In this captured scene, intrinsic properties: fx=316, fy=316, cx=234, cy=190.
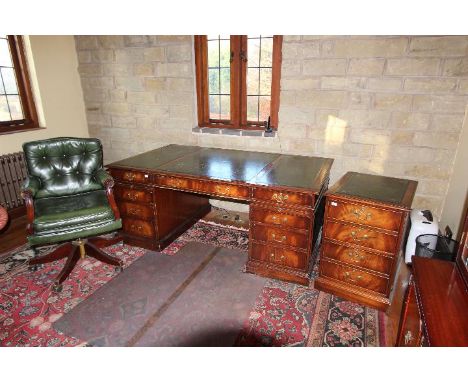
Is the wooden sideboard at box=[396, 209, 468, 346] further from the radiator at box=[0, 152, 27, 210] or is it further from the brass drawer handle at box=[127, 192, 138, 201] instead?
the radiator at box=[0, 152, 27, 210]

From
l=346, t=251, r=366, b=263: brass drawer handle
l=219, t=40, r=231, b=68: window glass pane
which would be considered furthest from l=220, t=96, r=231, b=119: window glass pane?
l=346, t=251, r=366, b=263: brass drawer handle

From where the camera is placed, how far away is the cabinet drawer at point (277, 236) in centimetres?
263

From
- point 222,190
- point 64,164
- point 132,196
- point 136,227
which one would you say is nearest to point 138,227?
point 136,227

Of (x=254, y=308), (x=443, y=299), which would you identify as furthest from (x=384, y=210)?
(x=254, y=308)

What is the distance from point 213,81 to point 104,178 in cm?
177

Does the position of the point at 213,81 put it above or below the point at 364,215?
above

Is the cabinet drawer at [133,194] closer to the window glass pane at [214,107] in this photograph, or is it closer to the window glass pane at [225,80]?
the window glass pane at [214,107]

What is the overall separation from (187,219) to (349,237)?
1.94 metres

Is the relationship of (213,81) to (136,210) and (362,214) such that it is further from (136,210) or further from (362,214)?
(362,214)

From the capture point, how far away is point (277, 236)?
271 cm

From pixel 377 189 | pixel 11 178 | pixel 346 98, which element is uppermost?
pixel 346 98

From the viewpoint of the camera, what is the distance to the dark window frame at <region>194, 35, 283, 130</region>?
3518 mm

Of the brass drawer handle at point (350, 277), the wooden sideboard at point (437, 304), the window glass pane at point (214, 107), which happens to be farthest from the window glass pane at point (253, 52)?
the wooden sideboard at point (437, 304)

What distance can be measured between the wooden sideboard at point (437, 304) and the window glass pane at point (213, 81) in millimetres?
2993
